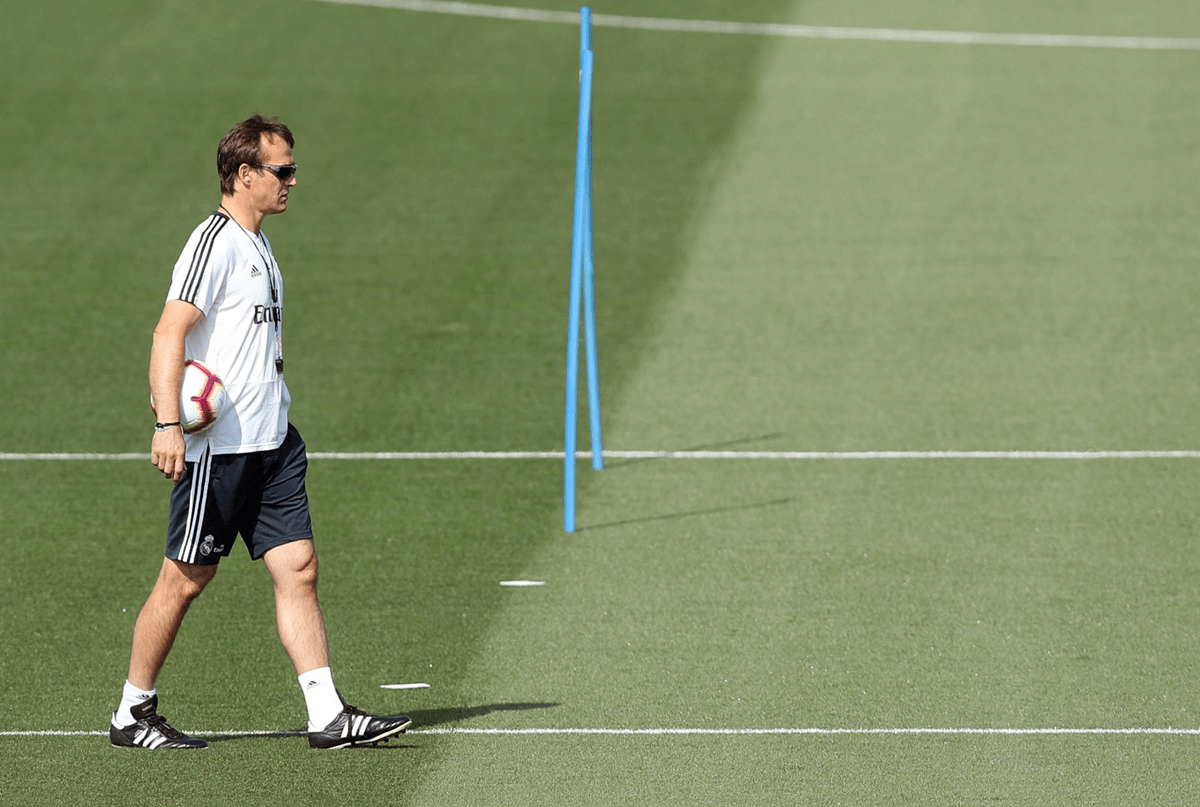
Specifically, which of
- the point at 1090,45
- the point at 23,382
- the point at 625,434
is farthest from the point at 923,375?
the point at 1090,45

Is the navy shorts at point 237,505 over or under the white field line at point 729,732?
over

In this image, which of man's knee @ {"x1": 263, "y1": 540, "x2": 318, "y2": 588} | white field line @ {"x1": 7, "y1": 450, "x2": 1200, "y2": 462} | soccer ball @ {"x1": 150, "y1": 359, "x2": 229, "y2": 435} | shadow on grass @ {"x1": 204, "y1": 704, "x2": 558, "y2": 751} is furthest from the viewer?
white field line @ {"x1": 7, "y1": 450, "x2": 1200, "y2": 462}

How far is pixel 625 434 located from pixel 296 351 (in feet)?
10.3

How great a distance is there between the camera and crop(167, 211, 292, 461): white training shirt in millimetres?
6250

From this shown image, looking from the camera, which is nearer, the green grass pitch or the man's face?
the man's face

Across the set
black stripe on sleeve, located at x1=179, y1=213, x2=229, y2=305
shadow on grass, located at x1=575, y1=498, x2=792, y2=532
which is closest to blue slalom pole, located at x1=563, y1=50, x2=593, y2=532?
shadow on grass, located at x1=575, y1=498, x2=792, y2=532

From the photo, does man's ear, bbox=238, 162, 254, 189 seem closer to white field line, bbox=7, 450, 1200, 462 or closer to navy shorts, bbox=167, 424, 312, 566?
navy shorts, bbox=167, 424, 312, 566

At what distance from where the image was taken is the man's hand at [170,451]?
6.09 m

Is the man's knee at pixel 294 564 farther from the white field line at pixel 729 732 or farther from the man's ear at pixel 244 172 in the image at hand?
the man's ear at pixel 244 172

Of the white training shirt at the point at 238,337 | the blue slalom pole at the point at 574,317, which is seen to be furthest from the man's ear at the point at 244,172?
the blue slalom pole at the point at 574,317

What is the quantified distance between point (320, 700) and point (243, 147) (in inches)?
77.9

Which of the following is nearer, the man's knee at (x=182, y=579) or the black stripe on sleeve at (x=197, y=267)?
the black stripe on sleeve at (x=197, y=267)

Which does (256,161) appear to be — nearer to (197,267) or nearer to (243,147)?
(243,147)

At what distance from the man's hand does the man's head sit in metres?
0.90
